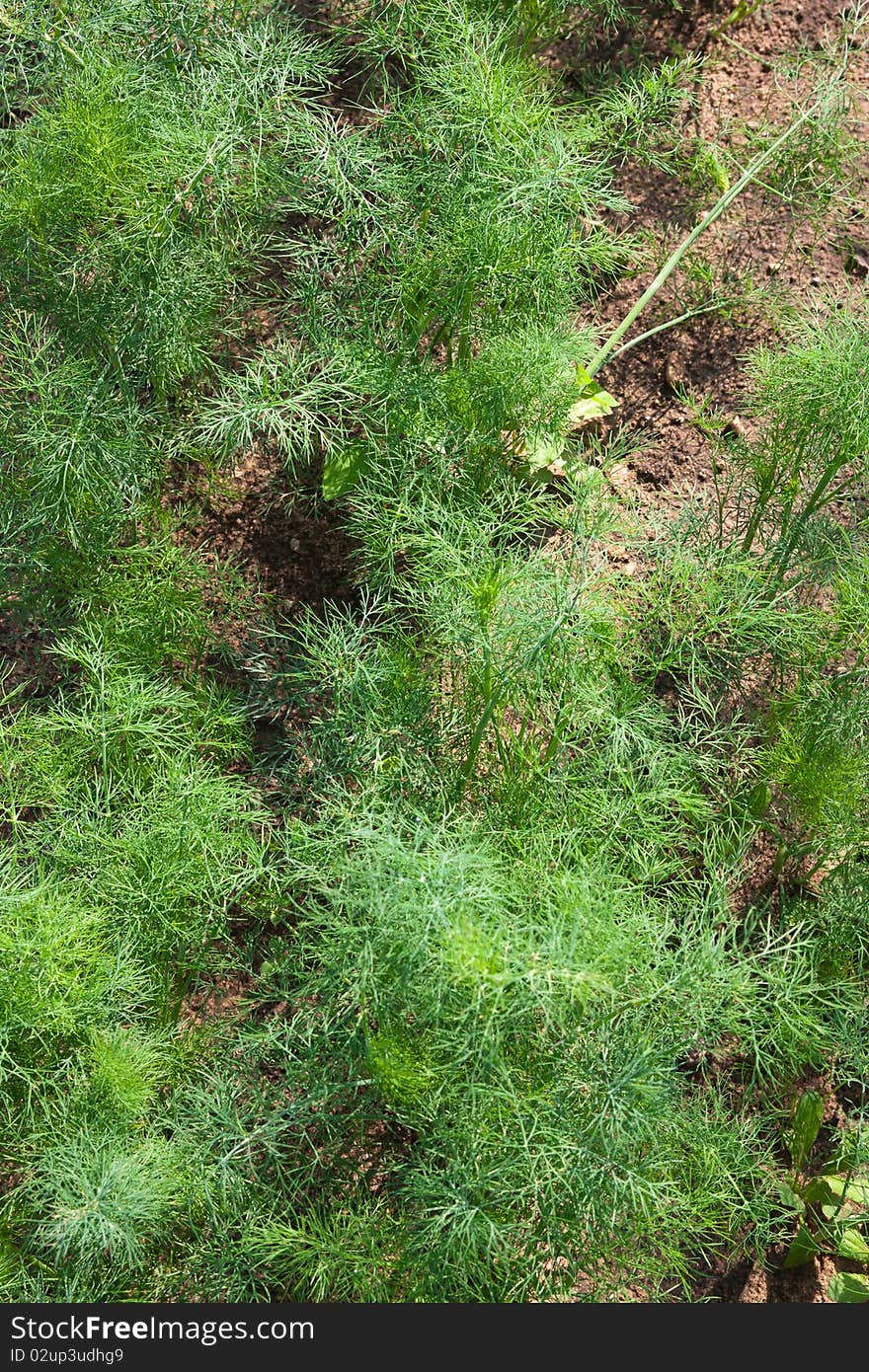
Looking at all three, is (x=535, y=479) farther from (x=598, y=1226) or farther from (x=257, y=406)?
(x=598, y=1226)

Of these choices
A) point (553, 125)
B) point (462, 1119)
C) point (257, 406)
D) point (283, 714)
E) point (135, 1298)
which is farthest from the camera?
point (283, 714)

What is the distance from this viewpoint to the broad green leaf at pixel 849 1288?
9.71ft

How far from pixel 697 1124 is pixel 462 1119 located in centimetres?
62

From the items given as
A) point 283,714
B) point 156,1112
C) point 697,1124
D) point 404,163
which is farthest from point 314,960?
point 404,163

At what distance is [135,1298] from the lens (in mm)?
2674

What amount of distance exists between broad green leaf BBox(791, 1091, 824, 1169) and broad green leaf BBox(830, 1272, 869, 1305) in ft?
0.82

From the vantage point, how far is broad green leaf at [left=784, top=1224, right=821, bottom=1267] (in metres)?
3.00

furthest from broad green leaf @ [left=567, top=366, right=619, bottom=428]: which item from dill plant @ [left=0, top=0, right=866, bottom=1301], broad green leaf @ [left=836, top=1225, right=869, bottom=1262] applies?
broad green leaf @ [left=836, top=1225, right=869, bottom=1262]

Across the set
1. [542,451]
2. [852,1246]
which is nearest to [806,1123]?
[852,1246]

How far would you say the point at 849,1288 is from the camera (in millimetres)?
2977

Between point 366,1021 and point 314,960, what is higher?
point 366,1021

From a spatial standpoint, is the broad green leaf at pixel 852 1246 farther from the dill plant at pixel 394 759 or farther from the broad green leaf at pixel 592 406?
the broad green leaf at pixel 592 406

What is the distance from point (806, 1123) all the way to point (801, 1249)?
284mm

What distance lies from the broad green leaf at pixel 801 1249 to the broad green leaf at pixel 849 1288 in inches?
3.0
